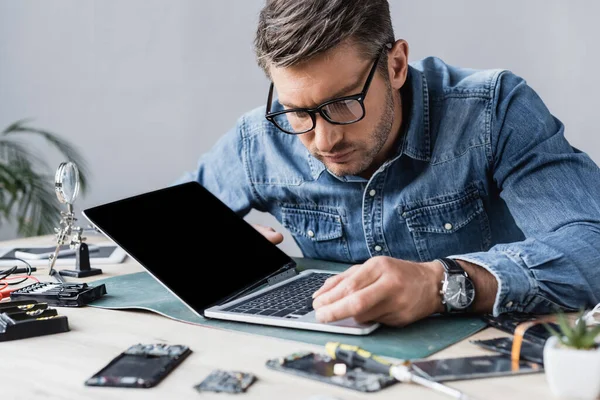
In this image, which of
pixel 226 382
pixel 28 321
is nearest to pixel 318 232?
pixel 28 321

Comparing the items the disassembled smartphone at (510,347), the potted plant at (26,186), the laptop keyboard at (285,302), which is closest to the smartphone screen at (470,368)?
the disassembled smartphone at (510,347)

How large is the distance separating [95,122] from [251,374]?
274cm

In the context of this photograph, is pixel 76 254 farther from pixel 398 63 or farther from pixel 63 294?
pixel 398 63

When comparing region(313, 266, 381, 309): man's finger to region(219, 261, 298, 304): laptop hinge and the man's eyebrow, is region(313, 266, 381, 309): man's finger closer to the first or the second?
region(219, 261, 298, 304): laptop hinge

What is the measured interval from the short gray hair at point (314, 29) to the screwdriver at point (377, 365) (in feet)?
2.06

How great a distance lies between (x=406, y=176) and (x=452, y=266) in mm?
502

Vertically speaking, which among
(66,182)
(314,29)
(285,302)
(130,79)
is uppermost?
(314,29)

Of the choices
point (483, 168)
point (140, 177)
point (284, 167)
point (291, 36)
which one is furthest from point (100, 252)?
point (140, 177)

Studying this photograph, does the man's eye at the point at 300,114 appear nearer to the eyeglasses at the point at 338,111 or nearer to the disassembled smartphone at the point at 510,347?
the eyeglasses at the point at 338,111

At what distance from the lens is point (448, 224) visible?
155cm

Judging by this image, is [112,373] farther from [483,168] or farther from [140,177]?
[140,177]

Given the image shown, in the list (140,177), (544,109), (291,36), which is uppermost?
(291,36)

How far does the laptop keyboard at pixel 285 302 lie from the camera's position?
3.52 feet

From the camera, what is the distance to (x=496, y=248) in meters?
1.15
